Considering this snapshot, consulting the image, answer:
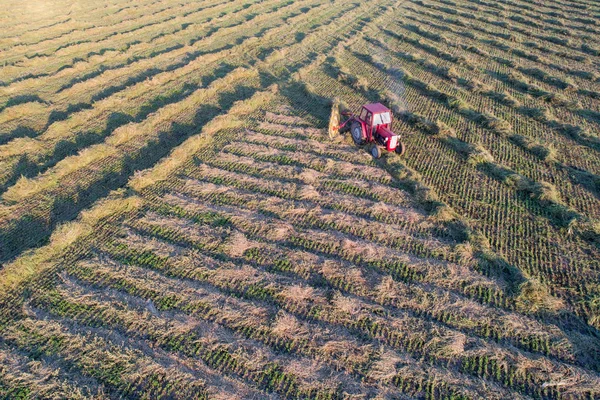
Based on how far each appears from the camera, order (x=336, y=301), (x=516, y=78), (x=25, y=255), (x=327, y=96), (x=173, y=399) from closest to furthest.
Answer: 1. (x=173, y=399)
2. (x=336, y=301)
3. (x=25, y=255)
4. (x=327, y=96)
5. (x=516, y=78)

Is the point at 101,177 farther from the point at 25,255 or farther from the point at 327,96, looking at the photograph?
the point at 327,96

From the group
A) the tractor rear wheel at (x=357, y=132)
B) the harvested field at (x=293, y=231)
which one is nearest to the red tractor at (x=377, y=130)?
the tractor rear wheel at (x=357, y=132)

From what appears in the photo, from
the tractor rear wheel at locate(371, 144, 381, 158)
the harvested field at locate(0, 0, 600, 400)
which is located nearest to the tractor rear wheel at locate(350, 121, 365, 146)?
the tractor rear wheel at locate(371, 144, 381, 158)

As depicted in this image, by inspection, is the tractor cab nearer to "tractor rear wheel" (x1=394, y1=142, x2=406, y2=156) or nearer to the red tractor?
the red tractor

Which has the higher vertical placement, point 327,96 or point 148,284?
point 327,96

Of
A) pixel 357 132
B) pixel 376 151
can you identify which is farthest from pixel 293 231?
pixel 357 132

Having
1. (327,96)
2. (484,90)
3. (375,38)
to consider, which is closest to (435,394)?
(327,96)

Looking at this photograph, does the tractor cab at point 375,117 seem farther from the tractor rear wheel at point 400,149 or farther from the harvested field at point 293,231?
the harvested field at point 293,231
